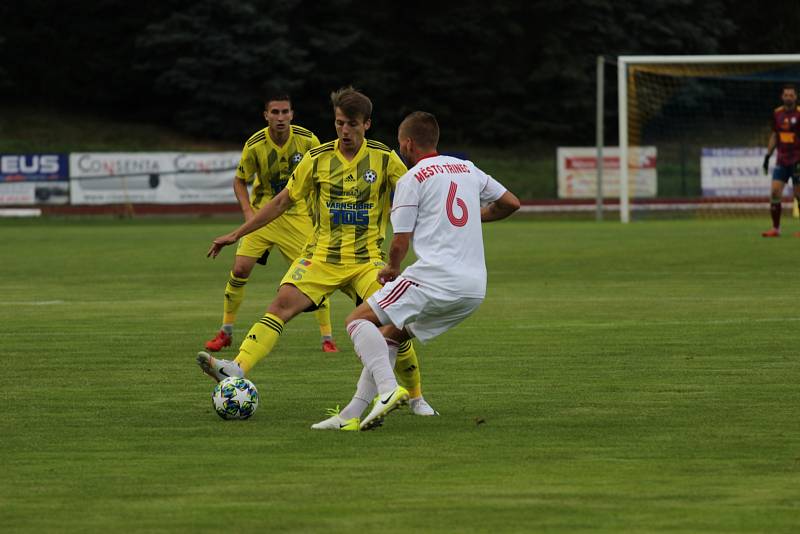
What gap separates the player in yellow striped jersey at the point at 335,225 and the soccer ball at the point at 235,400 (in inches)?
18.8

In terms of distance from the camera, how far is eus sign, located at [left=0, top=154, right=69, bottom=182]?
1681 inches

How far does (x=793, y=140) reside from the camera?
25.6 m

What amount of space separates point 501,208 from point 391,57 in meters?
50.4

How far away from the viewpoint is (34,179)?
4272cm

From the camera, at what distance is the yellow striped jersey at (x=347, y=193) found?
9.07 meters

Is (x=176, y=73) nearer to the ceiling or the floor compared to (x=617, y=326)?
nearer to the ceiling

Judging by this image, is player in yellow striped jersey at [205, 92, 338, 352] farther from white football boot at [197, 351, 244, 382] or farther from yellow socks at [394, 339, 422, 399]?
yellow socks at [394, 339, 422, 399]

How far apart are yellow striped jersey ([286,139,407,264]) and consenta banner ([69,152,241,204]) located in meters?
33.7

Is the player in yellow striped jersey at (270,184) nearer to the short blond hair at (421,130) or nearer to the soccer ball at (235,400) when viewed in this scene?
the soccer ball at (235,400)

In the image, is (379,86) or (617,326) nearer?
(617,326)

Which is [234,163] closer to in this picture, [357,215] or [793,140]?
[793,140]

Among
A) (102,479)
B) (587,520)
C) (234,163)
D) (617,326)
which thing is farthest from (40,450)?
(234,163)

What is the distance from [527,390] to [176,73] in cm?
4626

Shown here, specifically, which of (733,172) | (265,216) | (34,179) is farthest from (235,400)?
→ (34,179)
